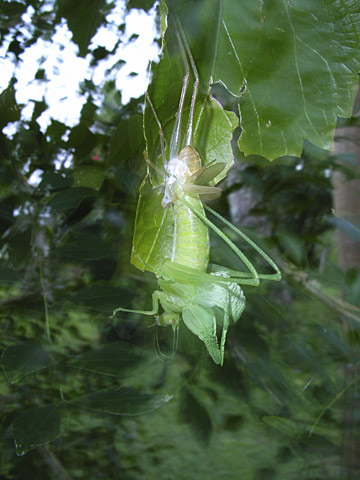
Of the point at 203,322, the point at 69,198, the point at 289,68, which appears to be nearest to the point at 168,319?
the point at 203,322

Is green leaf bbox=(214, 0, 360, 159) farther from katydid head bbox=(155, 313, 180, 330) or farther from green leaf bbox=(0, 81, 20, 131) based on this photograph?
green leaf bbox=(0, 81, 20, 131)

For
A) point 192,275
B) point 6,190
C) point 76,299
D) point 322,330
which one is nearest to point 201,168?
point 192,275

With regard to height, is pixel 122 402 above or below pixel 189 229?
below

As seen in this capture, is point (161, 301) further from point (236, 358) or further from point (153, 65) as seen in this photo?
point (236, 358)

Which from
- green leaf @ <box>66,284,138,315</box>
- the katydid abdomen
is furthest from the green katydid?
green leaf @ <box>66,284,138,315</box>

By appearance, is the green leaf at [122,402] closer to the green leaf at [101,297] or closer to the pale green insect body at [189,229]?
the green leaf at [101,297]

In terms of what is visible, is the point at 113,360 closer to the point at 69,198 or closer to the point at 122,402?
the point at 122,402
